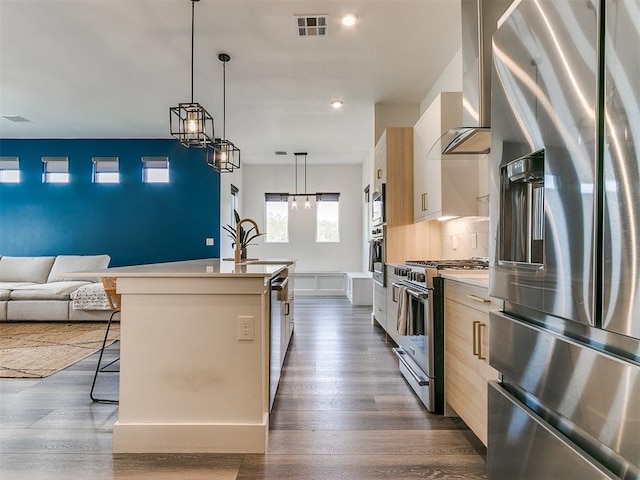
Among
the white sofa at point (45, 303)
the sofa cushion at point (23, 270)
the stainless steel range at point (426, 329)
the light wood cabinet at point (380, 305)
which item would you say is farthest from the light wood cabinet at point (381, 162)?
the sofa cushion at point (23, 270)

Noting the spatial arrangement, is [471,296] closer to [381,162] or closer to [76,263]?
[381,162]

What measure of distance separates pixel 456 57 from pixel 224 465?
376 centimetres

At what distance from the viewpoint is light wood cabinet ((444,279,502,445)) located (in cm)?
172

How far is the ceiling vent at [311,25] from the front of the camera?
2.89 m

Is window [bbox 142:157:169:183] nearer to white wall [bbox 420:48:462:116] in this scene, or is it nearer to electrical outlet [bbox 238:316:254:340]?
white wall [bbox 420:48:462:116]

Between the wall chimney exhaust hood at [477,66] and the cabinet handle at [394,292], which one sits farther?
the cabinet handle at [394,292]

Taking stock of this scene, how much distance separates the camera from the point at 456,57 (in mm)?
3449

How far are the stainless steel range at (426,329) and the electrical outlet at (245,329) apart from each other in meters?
1.15

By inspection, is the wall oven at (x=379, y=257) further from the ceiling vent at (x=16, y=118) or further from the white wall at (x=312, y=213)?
the ceiling vent at (x=16, y=118)

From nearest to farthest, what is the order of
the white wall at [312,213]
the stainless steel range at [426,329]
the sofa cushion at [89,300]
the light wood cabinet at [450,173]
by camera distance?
1. the stainless steel range at [426,329]
2. the light wood cabinet at [450,173]
3. the sofa cushion at [89,300]
4. the white wall at [312,213]

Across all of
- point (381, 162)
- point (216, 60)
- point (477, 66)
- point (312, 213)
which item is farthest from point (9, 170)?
point (477, 66)

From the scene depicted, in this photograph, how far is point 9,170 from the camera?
6.18 meters

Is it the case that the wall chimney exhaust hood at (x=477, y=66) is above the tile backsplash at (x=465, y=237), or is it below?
above

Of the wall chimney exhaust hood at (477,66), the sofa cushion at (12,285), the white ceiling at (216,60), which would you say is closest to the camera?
the wall chimney exhaust hood at (477,66)
